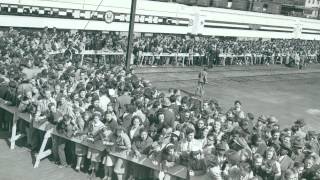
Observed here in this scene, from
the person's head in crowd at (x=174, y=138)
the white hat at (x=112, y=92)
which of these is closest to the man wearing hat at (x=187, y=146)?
the person's head in crowd at (x=174, y=138)

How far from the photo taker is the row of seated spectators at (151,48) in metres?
19.7

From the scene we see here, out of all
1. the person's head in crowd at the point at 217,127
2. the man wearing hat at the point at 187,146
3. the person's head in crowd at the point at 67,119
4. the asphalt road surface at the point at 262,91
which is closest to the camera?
the man wearing hat at the point at 187,146

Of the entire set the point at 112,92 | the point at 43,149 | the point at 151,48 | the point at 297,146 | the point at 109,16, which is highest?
the point at 109,16

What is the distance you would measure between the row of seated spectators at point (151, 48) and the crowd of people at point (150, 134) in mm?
3733

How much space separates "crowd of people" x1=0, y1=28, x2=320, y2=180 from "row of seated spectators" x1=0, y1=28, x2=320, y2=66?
3.73m

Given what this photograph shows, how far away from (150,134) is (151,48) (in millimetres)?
16926

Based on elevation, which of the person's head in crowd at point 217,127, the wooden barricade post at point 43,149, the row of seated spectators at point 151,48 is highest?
the row of seated spectators at point 151,48

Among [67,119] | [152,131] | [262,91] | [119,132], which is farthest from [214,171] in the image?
[262,91]

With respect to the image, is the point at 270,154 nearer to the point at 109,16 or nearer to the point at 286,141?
the point at 286,141

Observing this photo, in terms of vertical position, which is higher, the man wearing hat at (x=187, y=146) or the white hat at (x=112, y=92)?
the white hat at (x=112, y=92)

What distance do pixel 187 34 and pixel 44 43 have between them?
17.2m

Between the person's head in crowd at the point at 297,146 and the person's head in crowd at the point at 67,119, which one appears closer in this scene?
the person's head in crowd at the point at 297,146

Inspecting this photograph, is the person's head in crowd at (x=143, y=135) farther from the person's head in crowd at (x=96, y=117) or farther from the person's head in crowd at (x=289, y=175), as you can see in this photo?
the person's head in crowd at (x=289, y=175)

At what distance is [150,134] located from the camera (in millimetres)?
10781
